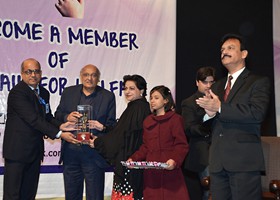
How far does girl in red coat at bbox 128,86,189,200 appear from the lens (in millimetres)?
3773

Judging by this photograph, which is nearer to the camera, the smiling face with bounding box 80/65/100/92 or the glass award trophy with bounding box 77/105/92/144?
the glass award trophy with bounding box 77/105/92/144

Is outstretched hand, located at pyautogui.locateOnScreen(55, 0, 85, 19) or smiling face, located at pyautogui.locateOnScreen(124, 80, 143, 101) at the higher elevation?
outstretched hand, located at pyautogui.locateOnScreen(55, 0, 85, 19)

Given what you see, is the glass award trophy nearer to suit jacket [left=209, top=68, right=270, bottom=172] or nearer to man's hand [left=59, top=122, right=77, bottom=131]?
man's hand [left=59, top=122, right=77, bottom=131]

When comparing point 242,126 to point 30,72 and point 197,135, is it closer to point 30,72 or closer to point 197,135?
point 197,135

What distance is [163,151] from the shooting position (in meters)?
3.81

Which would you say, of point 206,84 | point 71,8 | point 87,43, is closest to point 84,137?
point 206,84

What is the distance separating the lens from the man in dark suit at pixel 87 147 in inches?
167

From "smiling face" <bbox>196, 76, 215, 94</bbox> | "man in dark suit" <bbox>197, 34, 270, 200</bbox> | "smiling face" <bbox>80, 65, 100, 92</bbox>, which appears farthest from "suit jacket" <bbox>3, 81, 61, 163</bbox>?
"man in dark suit" <bbox>197, 34, 270, 200</bbox>

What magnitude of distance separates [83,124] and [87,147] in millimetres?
244

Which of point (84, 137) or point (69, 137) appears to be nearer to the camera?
point (84, 137)

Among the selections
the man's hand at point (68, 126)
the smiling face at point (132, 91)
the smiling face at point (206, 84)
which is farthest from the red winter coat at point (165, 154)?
the man's hand at point (68, 126)

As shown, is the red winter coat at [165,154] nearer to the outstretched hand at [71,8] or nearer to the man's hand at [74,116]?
the man's hand at [74,116]

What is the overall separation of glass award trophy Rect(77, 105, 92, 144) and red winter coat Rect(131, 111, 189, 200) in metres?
0.49

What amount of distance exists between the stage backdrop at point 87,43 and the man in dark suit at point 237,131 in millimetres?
3012
